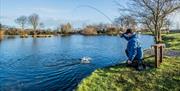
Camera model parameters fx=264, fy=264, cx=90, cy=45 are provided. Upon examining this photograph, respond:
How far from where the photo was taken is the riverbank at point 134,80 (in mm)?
11023

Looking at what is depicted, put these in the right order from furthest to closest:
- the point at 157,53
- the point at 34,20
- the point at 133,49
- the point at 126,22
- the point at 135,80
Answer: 1. the point at 34,20
2. the point at 126,22
3. the point at 133,49
4. the point at 157,53
5. the point at 135,80

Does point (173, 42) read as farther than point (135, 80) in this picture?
Yes

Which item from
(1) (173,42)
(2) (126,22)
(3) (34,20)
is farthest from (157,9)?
(3) (34,20)

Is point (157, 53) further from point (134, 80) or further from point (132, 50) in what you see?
point (134, 80)

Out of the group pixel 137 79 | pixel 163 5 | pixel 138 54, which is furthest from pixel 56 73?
pixel 163 5

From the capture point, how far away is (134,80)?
11.8 metres

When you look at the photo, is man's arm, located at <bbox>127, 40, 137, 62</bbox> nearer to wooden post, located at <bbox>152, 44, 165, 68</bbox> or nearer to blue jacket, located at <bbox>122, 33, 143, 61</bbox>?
blue jacket, located at <bbox>122, 33, 143, 61</bbox>

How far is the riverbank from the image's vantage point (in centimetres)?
1102

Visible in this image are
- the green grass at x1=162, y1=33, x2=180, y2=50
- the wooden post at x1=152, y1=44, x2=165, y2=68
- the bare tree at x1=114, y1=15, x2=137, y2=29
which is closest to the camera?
the wooden post at x1=152, y1=44, x2=165, y2=68

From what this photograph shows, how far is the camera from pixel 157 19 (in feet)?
66.5

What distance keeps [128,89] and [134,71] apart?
2.24 metres

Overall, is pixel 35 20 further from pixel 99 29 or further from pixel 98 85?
pixel 98 85

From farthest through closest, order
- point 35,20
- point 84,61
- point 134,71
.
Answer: point 35,20 < point 84,61 < point 134,71

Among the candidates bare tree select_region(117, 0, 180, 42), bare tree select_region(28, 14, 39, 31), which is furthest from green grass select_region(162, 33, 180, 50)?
bare tree select_region(28, 14, 39, 31)
